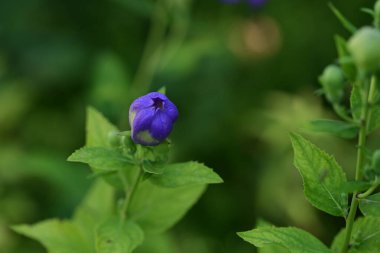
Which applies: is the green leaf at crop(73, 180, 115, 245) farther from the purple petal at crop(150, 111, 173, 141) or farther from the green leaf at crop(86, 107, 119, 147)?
the purple petal at crop(150, 111, 173, 141)

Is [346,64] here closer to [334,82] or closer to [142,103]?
[334,82]

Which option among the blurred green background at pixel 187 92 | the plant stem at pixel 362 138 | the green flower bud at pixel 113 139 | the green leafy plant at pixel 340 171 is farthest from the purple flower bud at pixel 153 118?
the blurred green background at pixel 187 92

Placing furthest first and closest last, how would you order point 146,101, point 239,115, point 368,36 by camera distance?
point 239,115, point 146,101, point 368,36

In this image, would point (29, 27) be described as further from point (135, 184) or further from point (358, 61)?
point (358, 61)

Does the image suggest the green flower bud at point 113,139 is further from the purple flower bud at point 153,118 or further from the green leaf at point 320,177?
the green leaf at point 320,177

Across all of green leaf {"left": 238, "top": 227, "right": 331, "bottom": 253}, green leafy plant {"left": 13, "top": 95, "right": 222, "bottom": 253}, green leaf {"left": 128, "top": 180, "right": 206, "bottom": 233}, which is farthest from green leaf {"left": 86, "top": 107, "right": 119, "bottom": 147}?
green leaf {"left": 238, "top": 227, "right": 331, "bottom": 253}

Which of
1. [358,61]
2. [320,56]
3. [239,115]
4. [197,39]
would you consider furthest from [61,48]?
[358,61]
